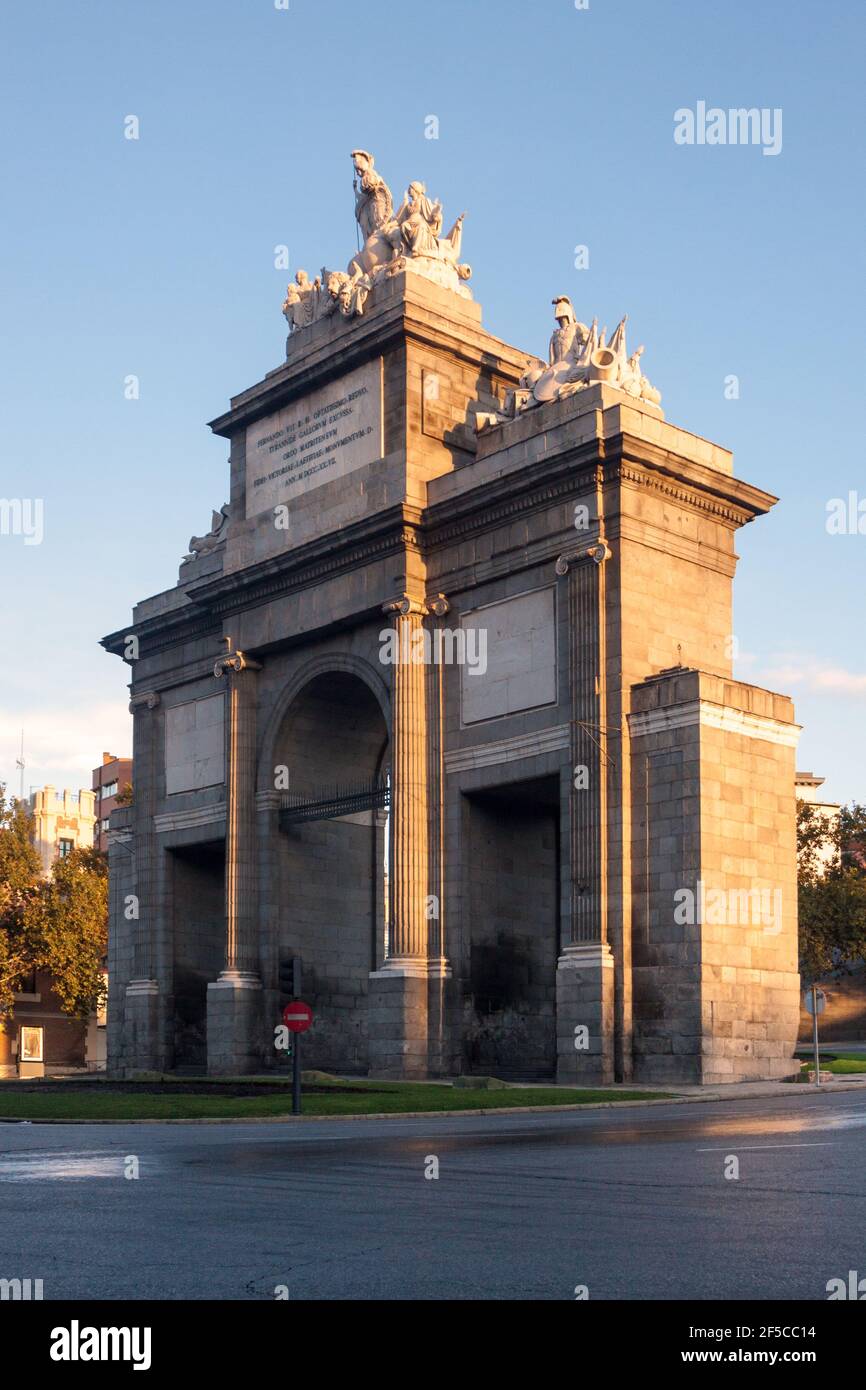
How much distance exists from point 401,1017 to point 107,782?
235ft

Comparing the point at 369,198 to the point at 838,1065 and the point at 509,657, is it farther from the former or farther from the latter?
the point at 838,1065

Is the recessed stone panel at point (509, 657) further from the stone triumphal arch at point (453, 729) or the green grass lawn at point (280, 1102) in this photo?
the green grass lawn at point (280, 1102)

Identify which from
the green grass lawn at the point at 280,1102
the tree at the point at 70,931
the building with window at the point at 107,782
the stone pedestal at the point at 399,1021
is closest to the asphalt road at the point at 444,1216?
the green grass lawn at the point at 280,1102

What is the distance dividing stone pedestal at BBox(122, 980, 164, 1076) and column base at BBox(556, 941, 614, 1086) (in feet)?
64.5

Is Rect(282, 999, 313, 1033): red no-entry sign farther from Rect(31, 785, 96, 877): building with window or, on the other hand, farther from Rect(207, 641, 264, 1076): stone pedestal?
Rect(31, 785, 96, 877): building with window

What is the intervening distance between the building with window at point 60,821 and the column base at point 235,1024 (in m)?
64.6

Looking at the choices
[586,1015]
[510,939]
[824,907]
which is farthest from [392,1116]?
[824,907]

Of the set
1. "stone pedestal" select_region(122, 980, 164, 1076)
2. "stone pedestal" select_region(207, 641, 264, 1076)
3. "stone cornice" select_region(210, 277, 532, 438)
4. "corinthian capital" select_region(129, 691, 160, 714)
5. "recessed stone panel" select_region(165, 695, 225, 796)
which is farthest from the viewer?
"corinthian capital" select_region(129, 691, 160, 714)

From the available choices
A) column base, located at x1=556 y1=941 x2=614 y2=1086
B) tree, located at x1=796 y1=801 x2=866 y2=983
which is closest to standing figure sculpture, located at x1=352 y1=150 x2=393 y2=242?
column base, located at x1=556 y1=941 x2=614 y2=1086

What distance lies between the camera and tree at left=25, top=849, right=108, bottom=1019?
76.2 metres

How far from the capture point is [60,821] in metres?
114

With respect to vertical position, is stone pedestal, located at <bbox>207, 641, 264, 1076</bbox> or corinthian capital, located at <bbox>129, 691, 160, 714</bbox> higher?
corinthian capital, located at <bbox>129, 691, 160, 714</bbox>

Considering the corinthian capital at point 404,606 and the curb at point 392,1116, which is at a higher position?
the corinthian capital at point 404,606

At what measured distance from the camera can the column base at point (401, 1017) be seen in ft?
135
